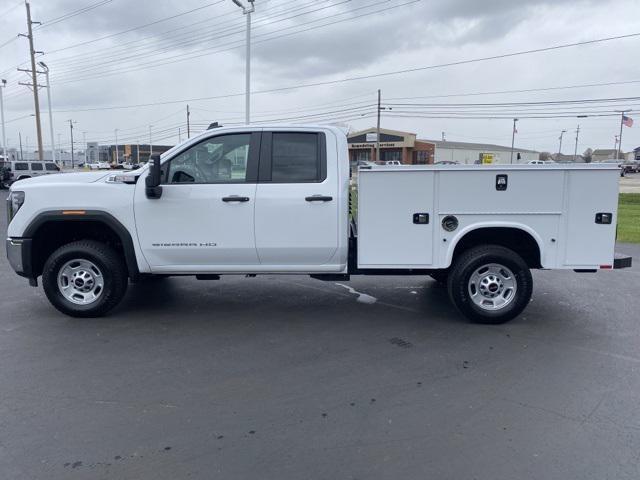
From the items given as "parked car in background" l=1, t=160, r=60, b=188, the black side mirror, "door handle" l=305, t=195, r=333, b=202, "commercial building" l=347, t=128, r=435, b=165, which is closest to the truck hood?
the black side mirror

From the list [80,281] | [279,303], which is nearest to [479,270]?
[279,303]

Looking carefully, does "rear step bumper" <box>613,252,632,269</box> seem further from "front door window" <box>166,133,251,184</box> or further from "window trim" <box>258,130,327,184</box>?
→ "front door window" <box>166,133,251,184</box>

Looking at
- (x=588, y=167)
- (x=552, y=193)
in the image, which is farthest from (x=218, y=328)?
(x=588, y=167)

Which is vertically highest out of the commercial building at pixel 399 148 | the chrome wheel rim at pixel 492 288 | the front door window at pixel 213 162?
the commercial building at pixel 399 148

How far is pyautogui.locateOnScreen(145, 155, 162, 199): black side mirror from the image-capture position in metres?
5.38

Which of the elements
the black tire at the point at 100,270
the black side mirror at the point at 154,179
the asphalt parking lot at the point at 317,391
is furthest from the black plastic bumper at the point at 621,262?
the black tire at the point at 100,270

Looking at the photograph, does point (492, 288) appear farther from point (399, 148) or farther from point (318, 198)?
point (399, 148)

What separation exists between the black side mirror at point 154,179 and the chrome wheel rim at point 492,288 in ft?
11.3

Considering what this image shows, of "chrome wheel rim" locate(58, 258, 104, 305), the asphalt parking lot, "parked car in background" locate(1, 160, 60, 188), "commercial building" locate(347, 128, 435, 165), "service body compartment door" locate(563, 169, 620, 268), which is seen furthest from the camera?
"commercial building" locate(347, 128, 435, 165)

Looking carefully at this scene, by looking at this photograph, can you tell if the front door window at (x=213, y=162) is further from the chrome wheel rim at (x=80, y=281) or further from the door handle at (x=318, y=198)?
the chrome wheel rim at (x=80, y=281)

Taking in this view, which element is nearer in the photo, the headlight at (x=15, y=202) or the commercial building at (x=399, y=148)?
the headlight at (x=15, y=202)

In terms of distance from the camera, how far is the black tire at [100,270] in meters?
5.70

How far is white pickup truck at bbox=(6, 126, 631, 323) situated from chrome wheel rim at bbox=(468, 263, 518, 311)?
12 mm

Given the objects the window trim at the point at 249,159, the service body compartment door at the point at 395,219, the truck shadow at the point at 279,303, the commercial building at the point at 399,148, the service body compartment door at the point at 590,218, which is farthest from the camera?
the commercial building at the point at 399,148
